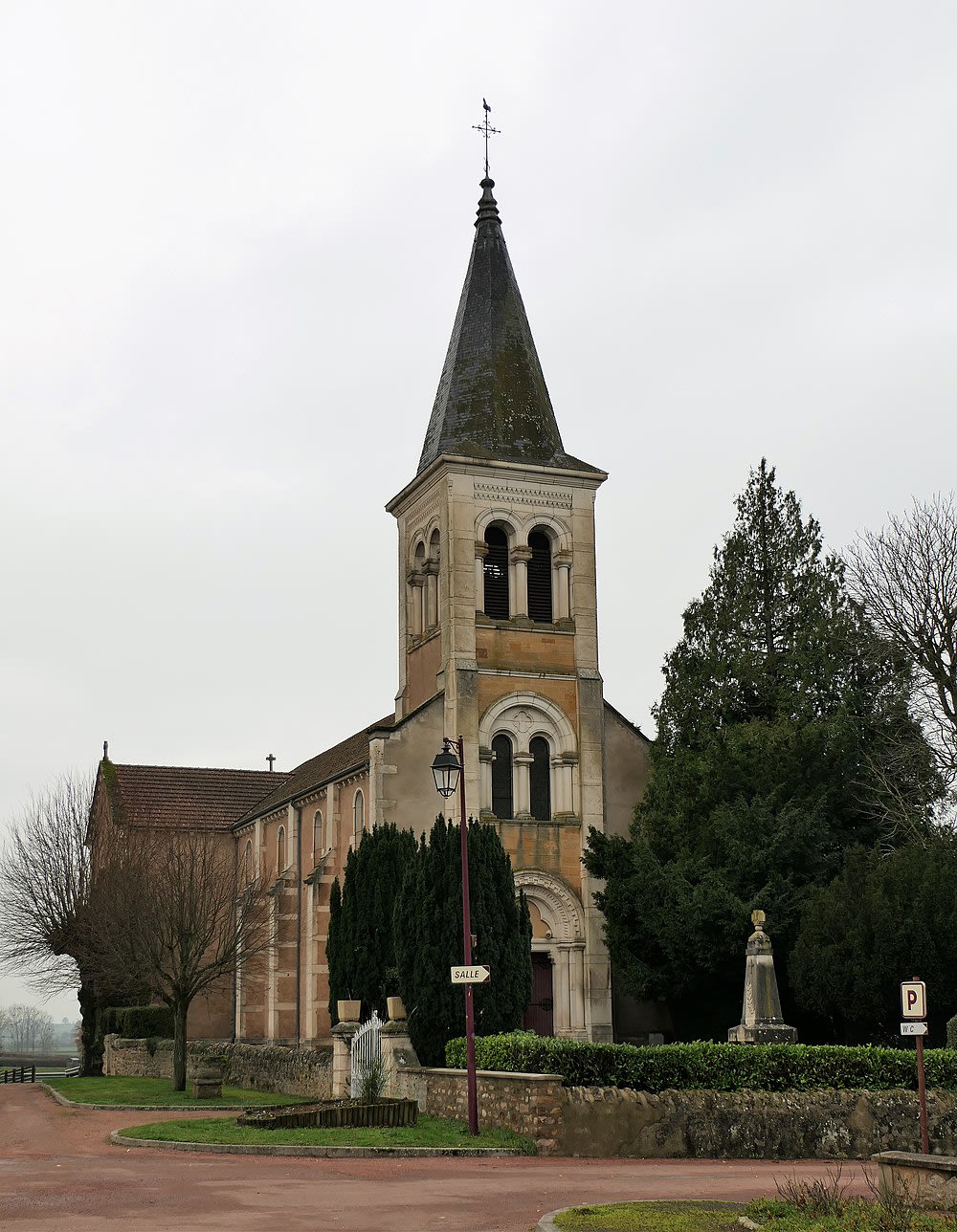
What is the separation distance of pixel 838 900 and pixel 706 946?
3841 millimetres

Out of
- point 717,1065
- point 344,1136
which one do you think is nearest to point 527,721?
point 717,1065

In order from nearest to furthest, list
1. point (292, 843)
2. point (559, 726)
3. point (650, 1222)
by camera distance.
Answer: point (650, 1222)
point (559, 726)
point (292, 843)

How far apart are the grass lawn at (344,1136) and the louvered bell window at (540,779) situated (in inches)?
618

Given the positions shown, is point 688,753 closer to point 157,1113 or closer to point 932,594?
point 932,594

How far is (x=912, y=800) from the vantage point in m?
33.9

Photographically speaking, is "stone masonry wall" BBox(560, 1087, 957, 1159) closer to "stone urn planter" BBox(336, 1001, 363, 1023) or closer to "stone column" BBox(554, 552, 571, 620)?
"stone urn planter" BBox(336, 1001, 363, 1023)

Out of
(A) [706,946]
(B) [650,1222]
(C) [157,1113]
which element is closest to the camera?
(B) [650,1222]

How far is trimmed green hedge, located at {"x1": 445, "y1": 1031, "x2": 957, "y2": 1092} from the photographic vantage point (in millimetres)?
21250

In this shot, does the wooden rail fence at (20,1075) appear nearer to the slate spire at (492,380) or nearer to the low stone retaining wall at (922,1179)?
the slate spire at (492,380)

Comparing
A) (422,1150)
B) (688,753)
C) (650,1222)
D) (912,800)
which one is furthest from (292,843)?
(650,1222)

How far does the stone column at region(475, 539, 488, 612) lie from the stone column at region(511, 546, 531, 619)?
90cm

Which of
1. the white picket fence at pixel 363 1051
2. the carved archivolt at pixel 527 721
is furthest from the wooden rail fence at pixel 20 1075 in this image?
the white picket fence at pixel 363 1051

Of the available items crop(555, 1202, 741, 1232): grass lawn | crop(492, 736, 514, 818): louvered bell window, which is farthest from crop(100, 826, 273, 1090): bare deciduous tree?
crop(555, 1202, 741, 1232): grass lawn

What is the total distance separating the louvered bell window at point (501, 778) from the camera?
37406 millimetres
